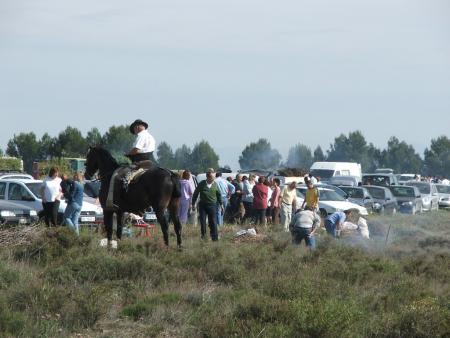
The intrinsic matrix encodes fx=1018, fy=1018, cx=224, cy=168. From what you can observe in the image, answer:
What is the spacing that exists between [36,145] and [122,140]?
5.97 meters

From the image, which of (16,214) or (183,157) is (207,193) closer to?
(16,214)

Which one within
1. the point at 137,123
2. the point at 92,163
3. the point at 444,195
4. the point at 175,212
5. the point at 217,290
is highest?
the point at 137,123

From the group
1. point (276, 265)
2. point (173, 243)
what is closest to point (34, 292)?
point (276, 265)

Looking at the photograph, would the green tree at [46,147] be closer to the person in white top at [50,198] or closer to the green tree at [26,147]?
the green tree at [26,147]

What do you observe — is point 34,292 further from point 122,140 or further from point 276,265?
point 122,140

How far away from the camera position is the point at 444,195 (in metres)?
54.8

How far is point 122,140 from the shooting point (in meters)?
71.4

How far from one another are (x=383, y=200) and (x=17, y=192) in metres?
20.7

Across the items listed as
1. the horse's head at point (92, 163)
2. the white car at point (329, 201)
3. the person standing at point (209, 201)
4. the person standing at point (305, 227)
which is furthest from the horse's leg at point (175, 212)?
the white car at point (329, 201)

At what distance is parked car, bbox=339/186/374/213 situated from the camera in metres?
40.1

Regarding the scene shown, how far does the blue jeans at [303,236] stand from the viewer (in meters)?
21.2

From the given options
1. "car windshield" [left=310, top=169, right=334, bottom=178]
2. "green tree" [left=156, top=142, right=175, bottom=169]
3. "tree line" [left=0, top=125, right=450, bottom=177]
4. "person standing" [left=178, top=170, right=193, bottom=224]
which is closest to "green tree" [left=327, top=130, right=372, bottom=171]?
"tree line" [left=0, top=125, right=450, bottom=177]

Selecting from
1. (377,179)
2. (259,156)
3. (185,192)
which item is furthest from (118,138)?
(185,192)

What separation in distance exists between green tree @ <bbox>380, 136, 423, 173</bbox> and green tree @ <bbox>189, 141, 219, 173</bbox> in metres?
28.2
